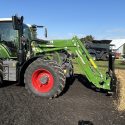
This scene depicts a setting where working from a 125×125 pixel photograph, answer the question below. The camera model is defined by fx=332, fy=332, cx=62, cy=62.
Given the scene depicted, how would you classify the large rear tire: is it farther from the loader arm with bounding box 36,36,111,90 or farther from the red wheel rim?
the loader arm with bounding box 36,36,111,90

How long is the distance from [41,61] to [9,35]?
2536 mm

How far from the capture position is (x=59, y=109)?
9.13 metres

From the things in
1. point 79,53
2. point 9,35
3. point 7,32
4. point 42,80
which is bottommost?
point 42,80

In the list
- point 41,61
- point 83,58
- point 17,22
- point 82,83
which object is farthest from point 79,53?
point 82,83

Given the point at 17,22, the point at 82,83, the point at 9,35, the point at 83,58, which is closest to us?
the point at 83,58

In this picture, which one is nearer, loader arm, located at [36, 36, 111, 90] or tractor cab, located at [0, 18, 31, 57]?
loader arm, located at [36, 36, 111, 90]

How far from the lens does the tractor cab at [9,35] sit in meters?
12.8

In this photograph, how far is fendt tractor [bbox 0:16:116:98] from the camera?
Answer: 10.8 meters

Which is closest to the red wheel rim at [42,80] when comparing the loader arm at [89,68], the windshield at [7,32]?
the loader arm at [89,68]

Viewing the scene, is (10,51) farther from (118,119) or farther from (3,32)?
(118,119)

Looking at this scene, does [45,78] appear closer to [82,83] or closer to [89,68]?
[89,68]

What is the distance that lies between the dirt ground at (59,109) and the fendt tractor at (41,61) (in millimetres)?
A: 458

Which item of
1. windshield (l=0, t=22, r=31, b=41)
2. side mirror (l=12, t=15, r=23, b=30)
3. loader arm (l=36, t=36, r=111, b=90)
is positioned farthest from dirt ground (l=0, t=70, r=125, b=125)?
side mirror (l=12, t=15, r=23, b=30)

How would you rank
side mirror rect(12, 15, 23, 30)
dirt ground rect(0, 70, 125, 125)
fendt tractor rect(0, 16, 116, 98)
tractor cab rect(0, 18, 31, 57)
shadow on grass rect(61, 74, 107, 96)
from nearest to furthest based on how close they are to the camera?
1. dirt ground rect(0, 70, 125, 125)
2. fendt tractor rect(0, 16, 116, 98)
3. side mirror rect(12, 15, 23, 30)
4. shadow on grass rect(61, 74, 107, 96)
5. tractor cab rect(0, 18, 31, 57)
